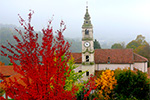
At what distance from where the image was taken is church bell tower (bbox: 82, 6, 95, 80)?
103 ft

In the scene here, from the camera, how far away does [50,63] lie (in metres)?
5.66

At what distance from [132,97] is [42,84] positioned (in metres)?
14.4

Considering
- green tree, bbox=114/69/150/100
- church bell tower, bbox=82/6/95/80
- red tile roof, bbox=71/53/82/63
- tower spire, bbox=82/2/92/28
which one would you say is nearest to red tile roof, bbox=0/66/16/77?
red tile roof, bbox=71/53/82/63

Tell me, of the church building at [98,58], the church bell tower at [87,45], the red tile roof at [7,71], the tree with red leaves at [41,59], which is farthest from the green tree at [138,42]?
the tree with red leaves at [41,59]

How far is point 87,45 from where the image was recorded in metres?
32.1

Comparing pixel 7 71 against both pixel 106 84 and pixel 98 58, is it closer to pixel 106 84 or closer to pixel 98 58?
pixel 98 58

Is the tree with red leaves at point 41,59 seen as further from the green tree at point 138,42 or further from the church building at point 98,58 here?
the green tree at point 138,42

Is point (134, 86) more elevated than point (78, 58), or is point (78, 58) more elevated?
point (78, 58)

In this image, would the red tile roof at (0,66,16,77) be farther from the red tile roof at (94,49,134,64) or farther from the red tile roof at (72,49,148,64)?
the red tile roof at (94,49,134,64)

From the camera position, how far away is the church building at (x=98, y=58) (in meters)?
31.8

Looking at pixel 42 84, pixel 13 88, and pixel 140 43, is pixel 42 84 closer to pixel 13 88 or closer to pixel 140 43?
pixel 13 88

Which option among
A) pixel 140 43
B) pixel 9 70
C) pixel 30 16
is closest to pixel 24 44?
pixel 30 16

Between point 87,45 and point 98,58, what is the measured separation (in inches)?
189

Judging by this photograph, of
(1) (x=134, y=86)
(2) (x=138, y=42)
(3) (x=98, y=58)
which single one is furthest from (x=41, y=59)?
(2) (x=138, y=42)
